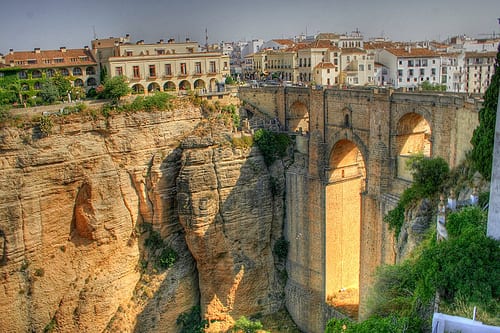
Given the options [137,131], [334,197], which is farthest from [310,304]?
[137,131]

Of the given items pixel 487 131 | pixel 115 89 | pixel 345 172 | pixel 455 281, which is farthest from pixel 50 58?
pixel 455 281

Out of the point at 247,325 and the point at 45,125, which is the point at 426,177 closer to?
the point at 247,325

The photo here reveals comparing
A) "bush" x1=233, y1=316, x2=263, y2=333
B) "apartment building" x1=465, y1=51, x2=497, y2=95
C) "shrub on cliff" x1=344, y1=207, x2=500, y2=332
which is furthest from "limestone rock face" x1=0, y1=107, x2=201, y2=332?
"apartment building" x1=465, y1=51, x2=497, y2=95

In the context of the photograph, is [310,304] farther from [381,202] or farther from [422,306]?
[422,306]

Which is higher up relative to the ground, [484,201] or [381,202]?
[484,201]

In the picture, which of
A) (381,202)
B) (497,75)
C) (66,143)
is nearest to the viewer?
(497,75)

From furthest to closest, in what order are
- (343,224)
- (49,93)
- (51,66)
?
(51,66) < (49,93) < (343,224)

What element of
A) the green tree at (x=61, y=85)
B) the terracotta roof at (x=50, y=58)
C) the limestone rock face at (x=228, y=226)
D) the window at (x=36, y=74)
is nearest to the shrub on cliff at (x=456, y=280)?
the limestone rock face at (x=228, y=226)
